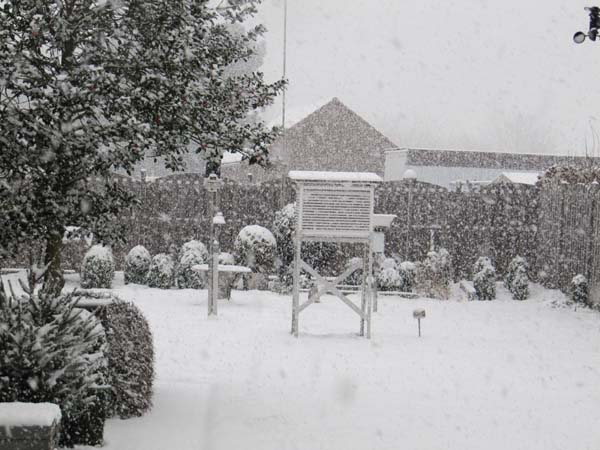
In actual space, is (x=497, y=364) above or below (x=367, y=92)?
below

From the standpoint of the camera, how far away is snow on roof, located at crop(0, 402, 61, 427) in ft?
14.0

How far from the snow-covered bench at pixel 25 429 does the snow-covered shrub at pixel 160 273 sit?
563 inches

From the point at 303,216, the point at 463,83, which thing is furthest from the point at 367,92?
the point at 303,216

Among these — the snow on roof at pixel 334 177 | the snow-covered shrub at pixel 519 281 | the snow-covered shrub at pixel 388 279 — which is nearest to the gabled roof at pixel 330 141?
the snow-covered shrub at pixel 388 279

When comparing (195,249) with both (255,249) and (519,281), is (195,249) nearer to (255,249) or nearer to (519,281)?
(255,249)

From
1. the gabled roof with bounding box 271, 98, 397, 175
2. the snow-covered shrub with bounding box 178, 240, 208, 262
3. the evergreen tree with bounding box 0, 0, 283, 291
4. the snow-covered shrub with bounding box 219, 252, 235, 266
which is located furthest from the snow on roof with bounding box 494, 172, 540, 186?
the evergreen tree with bounding box 0, 0, 283, 291

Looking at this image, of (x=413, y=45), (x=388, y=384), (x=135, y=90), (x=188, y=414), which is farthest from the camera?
(x=413, y=45)

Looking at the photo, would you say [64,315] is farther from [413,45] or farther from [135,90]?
[413,45]

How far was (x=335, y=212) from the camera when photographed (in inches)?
505

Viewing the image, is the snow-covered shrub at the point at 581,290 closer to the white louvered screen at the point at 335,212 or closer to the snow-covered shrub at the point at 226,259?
the white louvered screen at the point at 335,212

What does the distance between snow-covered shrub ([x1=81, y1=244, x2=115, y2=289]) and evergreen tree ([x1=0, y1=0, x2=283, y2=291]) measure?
11.1 metres

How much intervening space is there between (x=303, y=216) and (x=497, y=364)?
3826 millimetres

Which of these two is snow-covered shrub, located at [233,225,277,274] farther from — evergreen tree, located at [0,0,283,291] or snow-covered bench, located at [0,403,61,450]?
snow-covered bench, located at [0,403,61,450]

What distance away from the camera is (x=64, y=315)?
5496mm
